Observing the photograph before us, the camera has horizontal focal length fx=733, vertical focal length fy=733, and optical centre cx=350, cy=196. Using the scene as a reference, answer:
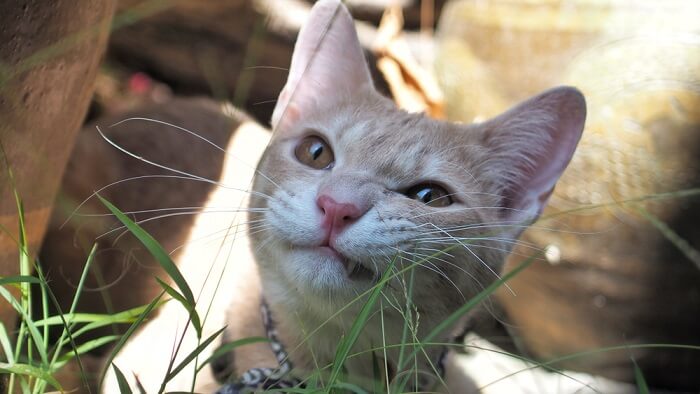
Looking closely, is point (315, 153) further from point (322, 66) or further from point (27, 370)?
point (27, 370)

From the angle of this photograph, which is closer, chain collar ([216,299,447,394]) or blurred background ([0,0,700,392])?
chain collar ([216,299,447,394])

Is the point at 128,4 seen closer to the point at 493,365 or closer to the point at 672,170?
the point at 493,365

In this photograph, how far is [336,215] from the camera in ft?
5.09

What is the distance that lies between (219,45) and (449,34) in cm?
130

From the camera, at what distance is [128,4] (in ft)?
10.8

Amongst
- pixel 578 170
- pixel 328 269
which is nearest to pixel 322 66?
pixel 328 269

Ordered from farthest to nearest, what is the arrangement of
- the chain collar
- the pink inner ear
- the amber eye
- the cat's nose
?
the pink inner ear, the amber eye, the chain collar, the cat's nose

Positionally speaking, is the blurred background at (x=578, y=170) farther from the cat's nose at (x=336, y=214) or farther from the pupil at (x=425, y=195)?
the cat's nose at (x=336, y=214)

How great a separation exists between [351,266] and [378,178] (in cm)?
25

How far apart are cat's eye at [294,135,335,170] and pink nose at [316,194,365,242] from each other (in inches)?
12.2

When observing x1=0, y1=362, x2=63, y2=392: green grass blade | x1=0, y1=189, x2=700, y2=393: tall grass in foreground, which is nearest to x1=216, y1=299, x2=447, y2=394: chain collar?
x1=0, y1=189, x2=700, y2=393: tall grass in foreground

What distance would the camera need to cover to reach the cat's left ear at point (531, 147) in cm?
193

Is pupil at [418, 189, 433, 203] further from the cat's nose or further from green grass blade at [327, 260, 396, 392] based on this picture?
green grass blade at [327, 260, 396, 392]

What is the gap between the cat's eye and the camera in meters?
1.88
